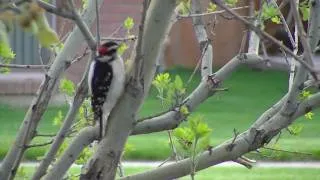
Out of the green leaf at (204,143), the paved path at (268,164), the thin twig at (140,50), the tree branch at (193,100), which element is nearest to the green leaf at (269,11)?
the tree branch at (193,100)

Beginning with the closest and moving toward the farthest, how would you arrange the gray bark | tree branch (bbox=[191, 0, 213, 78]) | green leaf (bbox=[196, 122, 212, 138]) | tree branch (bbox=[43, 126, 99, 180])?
the gray bark < green leaf (bbox=[196, 122, 212, 138]) < tree branch (bbox=[43, 126, 99, 180]) < tree branch (bbox=[191, 0, 213, 78])

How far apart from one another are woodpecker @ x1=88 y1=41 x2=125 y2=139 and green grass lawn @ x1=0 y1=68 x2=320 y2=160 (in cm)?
396

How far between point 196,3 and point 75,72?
10370 mm

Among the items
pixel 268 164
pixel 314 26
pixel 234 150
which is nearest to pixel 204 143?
pixel 234 150

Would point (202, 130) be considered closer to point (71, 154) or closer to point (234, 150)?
point (234, 150)

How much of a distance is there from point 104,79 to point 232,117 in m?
10.0

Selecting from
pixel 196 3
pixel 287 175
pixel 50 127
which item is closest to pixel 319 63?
pixel 50 127

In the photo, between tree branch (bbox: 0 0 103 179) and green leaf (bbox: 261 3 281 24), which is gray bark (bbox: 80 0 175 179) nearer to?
tree branch (bbox: 0 0 103 179)

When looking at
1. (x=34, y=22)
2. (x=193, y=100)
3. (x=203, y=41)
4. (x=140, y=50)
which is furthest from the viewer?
(x=203, y=41)

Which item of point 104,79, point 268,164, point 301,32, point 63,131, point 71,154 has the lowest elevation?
point 268,164

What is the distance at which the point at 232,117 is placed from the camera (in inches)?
548

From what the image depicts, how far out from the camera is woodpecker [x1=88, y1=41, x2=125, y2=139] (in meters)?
3.59

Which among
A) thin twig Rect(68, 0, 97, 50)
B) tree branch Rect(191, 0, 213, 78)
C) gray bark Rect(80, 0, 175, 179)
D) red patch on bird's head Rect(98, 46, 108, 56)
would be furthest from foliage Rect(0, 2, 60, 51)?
tree branch Rect(191, 0, 213, 78)

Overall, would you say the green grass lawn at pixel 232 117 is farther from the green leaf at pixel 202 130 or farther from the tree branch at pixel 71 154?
the green leaf at pixel 202 130
